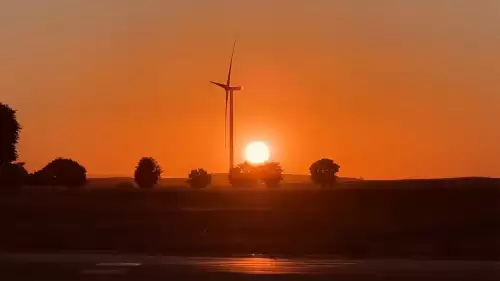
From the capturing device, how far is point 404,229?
2259 inches

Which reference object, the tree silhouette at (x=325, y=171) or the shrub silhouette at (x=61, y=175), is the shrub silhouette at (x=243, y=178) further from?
the shrub silhouette at (x=61, y=175)

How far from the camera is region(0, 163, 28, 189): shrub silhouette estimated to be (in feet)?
466

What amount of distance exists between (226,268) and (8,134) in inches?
5294

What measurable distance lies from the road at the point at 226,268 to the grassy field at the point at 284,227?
5.61 metres

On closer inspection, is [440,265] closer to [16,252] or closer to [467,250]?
[467,250]

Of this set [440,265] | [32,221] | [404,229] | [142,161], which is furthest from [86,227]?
[142,161]

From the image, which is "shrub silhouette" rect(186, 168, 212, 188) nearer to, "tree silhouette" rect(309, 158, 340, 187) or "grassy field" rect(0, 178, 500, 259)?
"tree silhouette" rect(309, 158, 340, 187)

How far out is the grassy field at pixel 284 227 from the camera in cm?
4648

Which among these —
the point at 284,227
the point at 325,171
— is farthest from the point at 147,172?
the point at 284,227

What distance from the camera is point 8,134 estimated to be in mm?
161125

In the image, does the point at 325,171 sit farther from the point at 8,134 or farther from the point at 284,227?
the point at 284,227

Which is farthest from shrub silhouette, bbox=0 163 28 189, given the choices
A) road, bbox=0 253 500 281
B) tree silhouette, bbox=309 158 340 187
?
road, bbox=0 253 500 281

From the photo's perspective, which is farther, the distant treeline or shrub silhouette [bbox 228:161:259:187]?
shrub silhouette [bbox 228:161:259:187]

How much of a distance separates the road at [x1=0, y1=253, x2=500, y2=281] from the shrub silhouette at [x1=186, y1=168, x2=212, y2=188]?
139m
